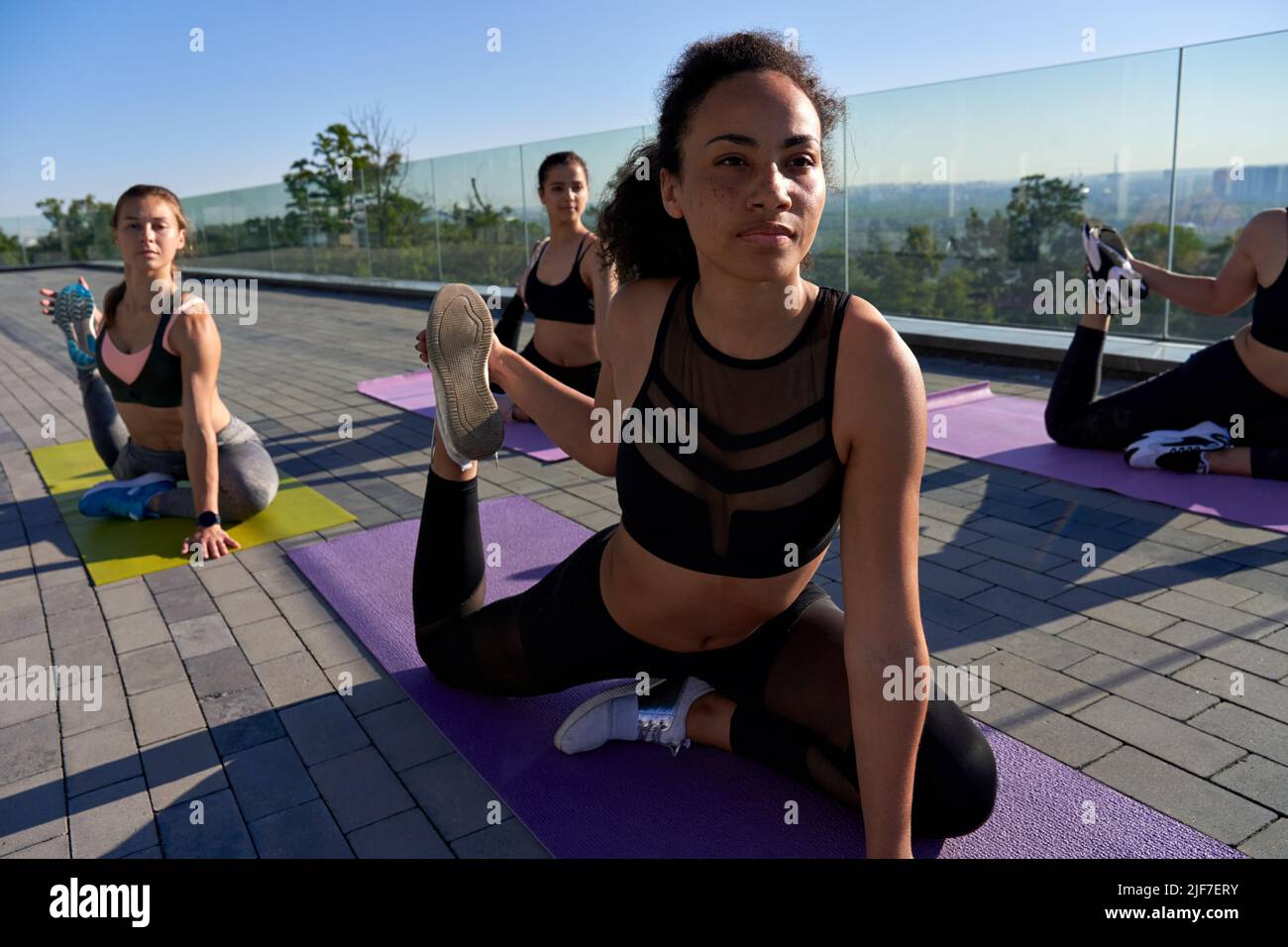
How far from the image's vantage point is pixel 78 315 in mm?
5016

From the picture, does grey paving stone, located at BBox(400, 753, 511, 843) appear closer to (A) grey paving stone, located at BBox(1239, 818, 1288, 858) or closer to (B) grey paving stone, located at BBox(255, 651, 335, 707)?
(B) grey paving stone, located at BBox(255, 651, 335, 707)

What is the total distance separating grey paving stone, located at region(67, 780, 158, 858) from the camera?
7.47 ft

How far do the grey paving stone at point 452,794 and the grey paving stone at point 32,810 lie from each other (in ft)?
2.78

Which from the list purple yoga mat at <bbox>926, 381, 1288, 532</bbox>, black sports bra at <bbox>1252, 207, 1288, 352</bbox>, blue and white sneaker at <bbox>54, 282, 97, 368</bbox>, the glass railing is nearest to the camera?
purple yoga mat at <bbox>926, 381, 1288, 532</bbox>

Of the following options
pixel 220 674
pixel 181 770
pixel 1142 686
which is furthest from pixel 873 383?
pixel 220 674

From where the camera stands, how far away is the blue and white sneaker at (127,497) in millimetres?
4691

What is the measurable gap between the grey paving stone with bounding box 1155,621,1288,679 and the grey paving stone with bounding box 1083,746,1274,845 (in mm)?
684

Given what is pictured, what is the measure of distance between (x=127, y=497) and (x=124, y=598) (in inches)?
41.6

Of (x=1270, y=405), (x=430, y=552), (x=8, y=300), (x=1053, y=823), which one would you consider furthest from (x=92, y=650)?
(x=8, y=300)

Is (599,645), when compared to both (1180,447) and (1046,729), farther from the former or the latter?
(1180,447)

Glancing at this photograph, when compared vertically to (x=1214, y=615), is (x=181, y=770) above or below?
below

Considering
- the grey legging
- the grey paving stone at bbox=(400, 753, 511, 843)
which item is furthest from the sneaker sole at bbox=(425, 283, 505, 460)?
the grey legging

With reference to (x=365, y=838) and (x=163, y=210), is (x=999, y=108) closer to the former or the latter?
(x=163, y=210)

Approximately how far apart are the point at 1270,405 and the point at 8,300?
80.7ft
